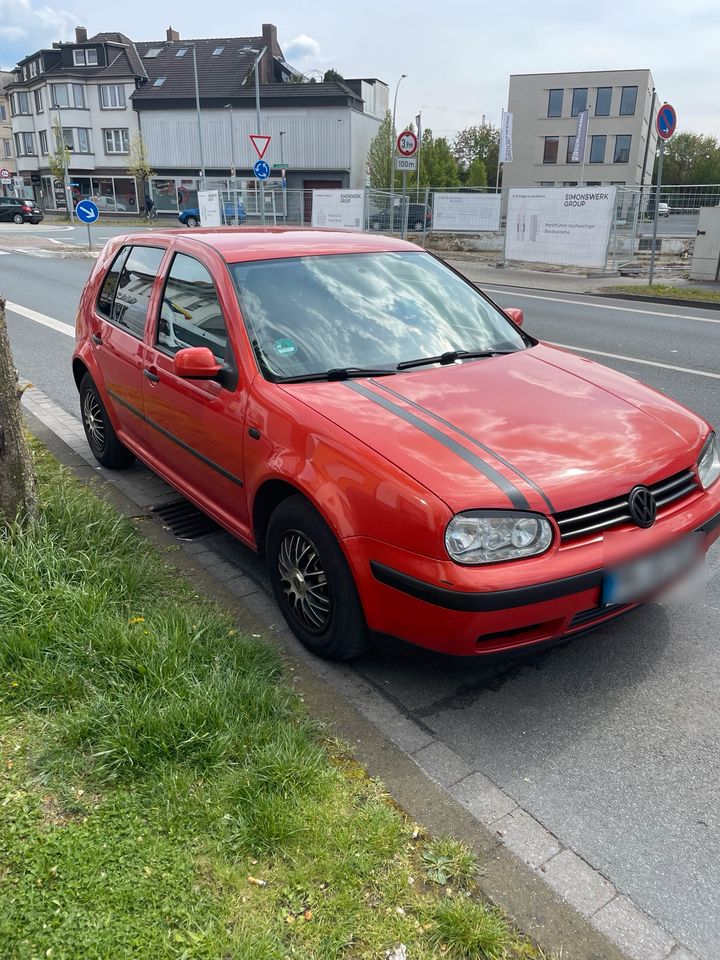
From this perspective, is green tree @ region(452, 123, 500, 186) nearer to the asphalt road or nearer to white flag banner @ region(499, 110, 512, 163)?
white flag banner @ region(499, 110, 512, 163)

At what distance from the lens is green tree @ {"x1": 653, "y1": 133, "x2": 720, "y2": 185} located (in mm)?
84125

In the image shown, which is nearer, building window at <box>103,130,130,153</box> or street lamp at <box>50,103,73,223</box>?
street lamp at <box>50,103,73,223</box>

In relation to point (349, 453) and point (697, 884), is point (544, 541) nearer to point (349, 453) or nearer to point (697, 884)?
point (349, 453)

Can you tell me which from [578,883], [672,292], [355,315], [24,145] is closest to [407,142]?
[672,292]

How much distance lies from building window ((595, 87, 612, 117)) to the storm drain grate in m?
67.2

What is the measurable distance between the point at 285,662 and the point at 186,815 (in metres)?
0.99

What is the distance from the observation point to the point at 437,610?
→ 2.71m

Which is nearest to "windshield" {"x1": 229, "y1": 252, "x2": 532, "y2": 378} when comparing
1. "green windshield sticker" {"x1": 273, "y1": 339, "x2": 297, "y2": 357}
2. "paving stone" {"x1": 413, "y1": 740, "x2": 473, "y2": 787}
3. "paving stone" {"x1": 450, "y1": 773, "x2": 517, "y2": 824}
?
"green windshield sticker" {"x1": 273, "y1": 339, "x2": 297, "y2": 357}

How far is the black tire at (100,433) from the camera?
536cm

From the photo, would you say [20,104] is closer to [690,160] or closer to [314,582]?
[690,160]

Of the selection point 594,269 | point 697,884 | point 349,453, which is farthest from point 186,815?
point 594,269

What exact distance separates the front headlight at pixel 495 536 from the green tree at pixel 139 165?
6532 centimetres

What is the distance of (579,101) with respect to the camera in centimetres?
6200

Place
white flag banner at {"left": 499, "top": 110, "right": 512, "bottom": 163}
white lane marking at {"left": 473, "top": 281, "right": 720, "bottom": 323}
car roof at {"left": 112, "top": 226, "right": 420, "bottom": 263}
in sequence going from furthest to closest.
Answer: white flag banner at {"left": 499, "top": 110, "right": 512, "bottom": 163} < white lane marking at {"left": 473, "top": 281, "right": 720, "bottom": 323} < car roof at {"left": 112, "top": 226, "right": 420, "bottom": 263}
